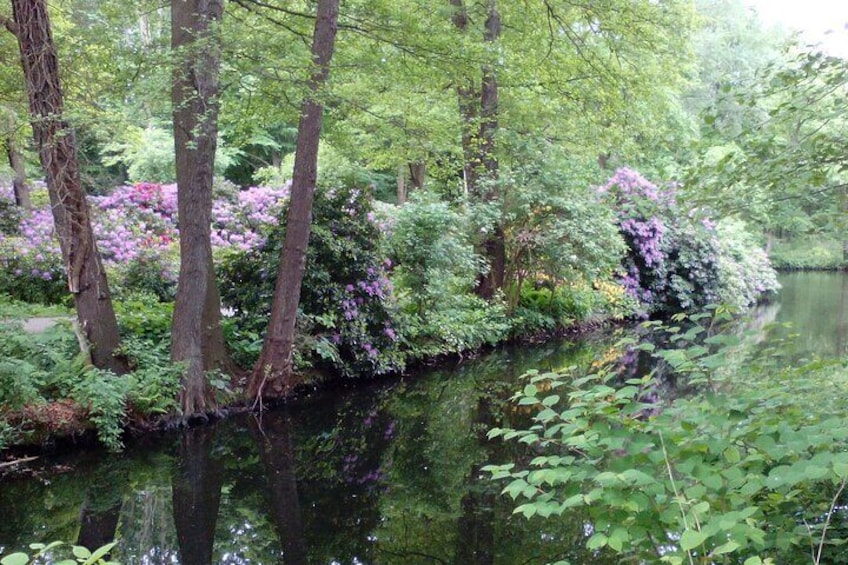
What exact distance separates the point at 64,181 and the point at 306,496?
12.0ft

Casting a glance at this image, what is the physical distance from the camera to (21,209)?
42.8 feet

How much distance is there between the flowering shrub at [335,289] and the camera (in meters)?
8.77

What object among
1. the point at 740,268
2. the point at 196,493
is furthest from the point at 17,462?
the point at 740,268

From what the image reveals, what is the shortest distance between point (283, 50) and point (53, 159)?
245cm

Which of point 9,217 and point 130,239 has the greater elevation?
point 9,217

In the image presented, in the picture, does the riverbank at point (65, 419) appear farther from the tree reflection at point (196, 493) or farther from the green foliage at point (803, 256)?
the green foliage at point (803, 256)

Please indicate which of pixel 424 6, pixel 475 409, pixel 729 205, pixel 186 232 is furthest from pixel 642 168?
pixel 729 205

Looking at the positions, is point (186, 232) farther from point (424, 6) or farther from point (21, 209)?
point (21, 209)

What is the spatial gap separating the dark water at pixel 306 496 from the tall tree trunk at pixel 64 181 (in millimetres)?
1284

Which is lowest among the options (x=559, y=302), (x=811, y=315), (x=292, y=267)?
(x=811, y=315)

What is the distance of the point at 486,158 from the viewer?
11867 millimetres

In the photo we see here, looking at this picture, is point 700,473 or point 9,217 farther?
point 9,217

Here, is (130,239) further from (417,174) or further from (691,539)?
(691,539)

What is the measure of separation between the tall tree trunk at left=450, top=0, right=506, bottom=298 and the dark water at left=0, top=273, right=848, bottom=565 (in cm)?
517
